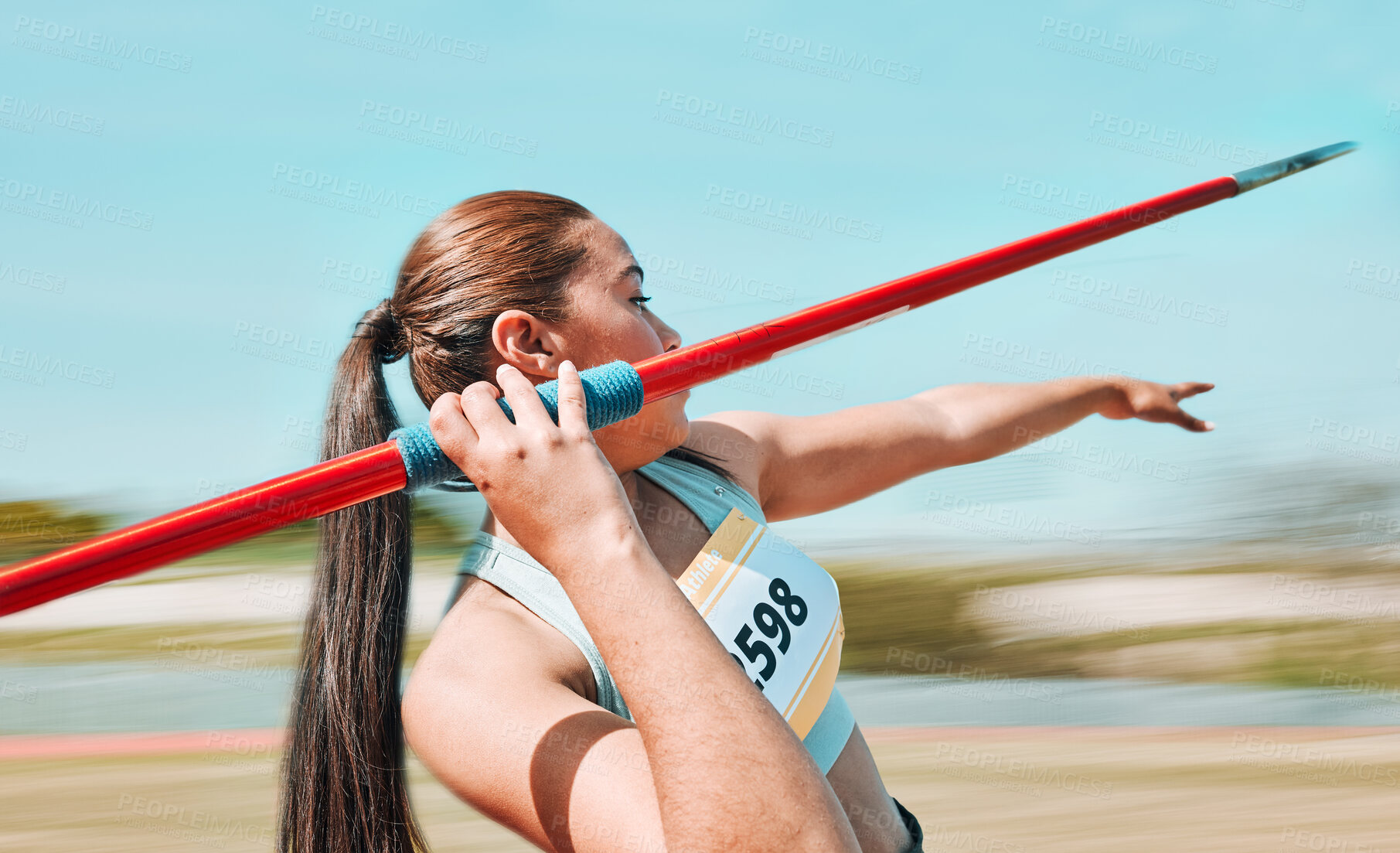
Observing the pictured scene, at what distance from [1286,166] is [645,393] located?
1.31 meters

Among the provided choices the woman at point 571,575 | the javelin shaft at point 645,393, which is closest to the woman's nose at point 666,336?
the woman at point 571,575

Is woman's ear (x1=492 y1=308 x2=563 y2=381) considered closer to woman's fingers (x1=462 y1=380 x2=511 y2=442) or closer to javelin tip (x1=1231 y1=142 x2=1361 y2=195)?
woman's fingers (x1=462 y1=380 x2=511 y2=442)

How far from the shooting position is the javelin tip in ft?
5.22

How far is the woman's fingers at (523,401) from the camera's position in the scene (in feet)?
2.70

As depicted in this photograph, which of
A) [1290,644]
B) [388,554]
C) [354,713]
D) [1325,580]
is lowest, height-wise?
[1290,644]

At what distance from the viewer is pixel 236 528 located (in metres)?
0.81

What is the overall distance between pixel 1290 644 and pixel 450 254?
4825mm

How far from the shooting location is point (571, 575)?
30.4 inches

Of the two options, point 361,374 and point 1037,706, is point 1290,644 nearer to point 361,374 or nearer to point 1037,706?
point 1037,706

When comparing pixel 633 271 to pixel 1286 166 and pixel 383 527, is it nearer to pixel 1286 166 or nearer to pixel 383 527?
pixel 383 527

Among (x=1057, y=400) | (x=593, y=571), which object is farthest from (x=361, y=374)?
(x=1057, y=400)

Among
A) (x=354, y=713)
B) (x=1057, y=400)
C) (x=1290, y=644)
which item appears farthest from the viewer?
(x=1290, y=644)

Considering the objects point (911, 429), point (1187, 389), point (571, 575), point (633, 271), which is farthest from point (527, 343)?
point (1187, 389)

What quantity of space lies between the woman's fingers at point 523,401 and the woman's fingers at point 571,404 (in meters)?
0.01
